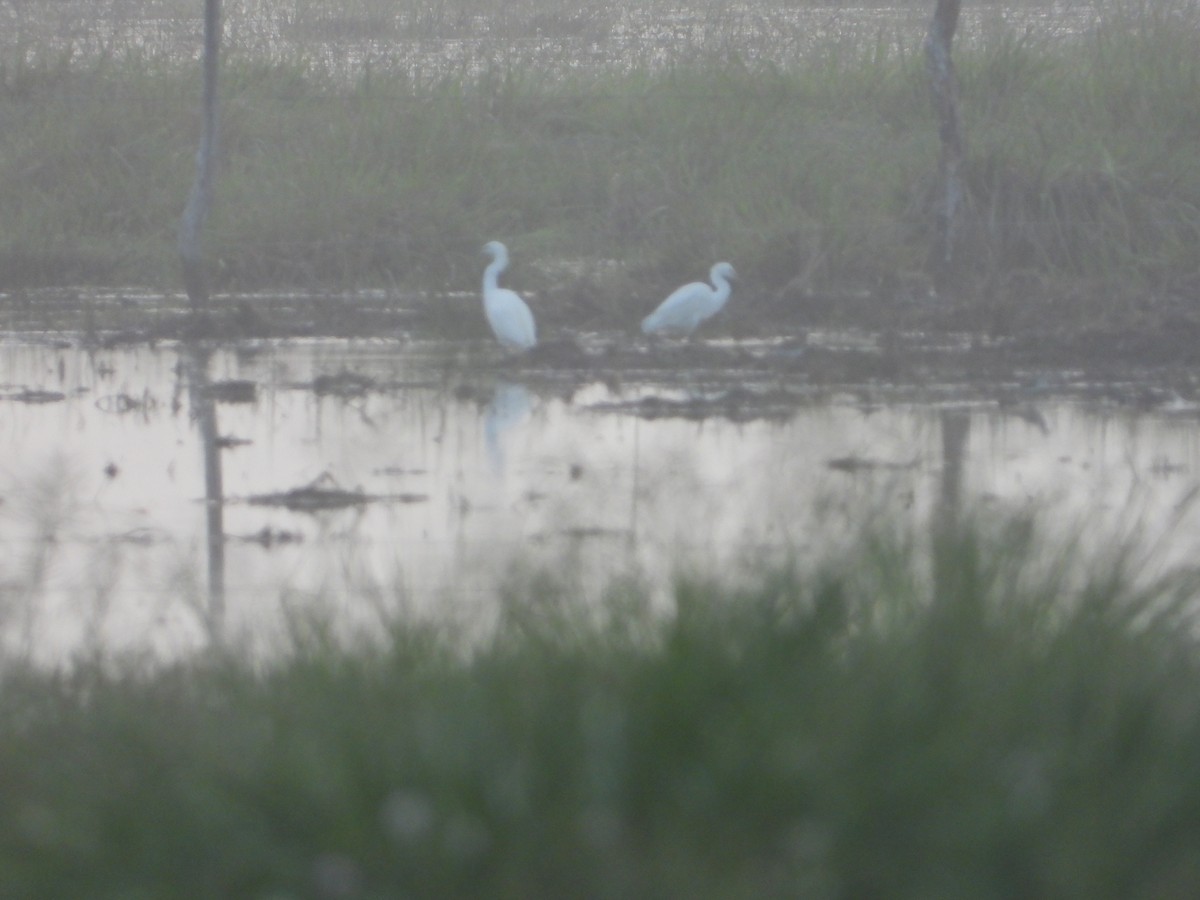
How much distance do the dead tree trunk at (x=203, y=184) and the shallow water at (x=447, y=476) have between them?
169 cm

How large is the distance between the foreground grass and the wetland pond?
7.40ft

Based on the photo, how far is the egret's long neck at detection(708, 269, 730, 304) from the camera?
10859 mm

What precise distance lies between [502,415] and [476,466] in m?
1.07

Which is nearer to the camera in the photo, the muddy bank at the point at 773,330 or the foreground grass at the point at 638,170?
the muddy bank at the point at 773,330

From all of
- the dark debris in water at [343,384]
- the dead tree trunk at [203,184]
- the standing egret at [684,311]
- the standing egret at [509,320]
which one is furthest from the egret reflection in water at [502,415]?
the dead tree trunk at [203,184]

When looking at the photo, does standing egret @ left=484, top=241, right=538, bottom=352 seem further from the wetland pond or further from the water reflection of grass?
the water reflection of grass

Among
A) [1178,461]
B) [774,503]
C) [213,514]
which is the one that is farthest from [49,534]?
[1178,461]

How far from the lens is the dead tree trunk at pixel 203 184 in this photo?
12.1m

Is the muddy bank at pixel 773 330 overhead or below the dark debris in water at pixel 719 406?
overhead

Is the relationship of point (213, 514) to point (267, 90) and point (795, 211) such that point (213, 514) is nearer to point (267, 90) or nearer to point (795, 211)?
point (795, 211)

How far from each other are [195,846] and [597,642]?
875 mm

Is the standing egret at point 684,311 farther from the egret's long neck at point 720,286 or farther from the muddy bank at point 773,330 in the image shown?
the muddy bank at point 773,330

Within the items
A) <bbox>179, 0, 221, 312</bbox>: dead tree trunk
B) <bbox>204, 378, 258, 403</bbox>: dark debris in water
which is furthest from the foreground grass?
<bbox>204, 378, 258, 403</bbox>: dark debris in water

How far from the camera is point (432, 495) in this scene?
6.88 metres
